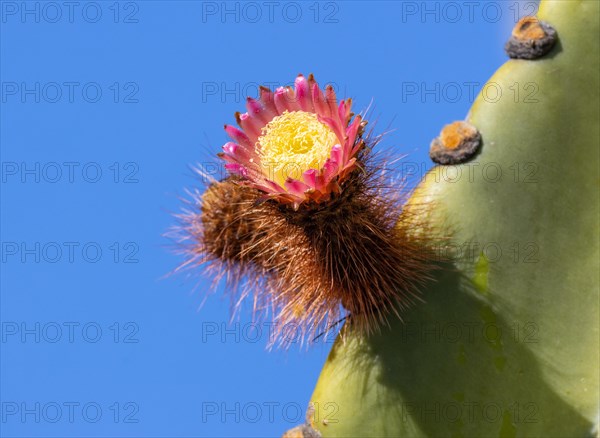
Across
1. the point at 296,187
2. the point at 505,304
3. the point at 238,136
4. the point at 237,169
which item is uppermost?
the point at 238,136

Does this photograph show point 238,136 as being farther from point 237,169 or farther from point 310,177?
point 310,177

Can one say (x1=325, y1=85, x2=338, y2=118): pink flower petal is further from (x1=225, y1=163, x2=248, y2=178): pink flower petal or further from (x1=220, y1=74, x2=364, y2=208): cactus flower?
(x1=225, y1=163, x2=248, y2=178): pink flower petal

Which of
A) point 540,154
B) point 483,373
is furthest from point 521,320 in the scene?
point 540,154


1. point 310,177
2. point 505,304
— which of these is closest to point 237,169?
point 310,177

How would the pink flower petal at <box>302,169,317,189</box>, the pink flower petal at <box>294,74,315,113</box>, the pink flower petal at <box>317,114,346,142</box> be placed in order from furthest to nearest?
the pink flower petal at <box>294,74,315,113</box> < the pink flower petal at <box>317,114,346,142</box> < the pink flower petal at <box>302,169,317,189</box>

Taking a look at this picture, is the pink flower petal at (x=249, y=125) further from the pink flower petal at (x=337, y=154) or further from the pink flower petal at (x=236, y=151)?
the pink flower petal at (x=337, y=154)

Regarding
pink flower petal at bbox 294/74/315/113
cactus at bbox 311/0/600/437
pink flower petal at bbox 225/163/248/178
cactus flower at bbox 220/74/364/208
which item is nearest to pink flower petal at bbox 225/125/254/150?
cactus flower at bbox 220/74/364/208

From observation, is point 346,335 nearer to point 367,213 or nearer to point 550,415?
point 367,213
